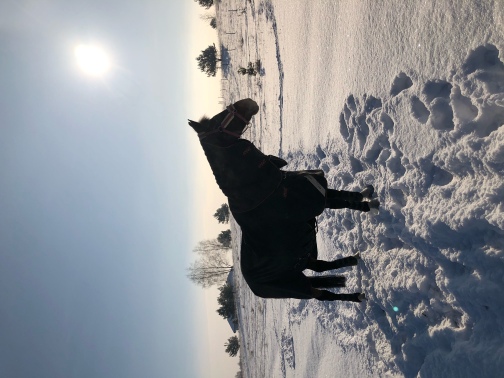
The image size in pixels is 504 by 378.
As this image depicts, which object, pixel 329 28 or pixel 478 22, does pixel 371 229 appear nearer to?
pixel 478 22

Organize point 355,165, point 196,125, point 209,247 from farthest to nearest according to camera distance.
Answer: point 209,247 → point 355,165 → point 196,125

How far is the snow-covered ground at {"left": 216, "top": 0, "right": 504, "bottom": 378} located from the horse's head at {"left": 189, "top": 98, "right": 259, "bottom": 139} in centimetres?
187

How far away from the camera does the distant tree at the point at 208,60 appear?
997 inches

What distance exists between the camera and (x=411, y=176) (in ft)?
12.0

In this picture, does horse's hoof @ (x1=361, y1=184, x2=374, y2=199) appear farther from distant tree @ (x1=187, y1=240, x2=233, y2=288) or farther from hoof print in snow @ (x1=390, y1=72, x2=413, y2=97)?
distant tree @ (x1=187, y1=240, x2=233, y2=288)

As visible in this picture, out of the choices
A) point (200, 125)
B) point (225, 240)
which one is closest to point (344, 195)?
point (200, 125)

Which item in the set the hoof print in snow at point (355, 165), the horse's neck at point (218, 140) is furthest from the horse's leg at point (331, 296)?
the horse's neck at point (218, 140)

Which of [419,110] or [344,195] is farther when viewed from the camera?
[344,195]

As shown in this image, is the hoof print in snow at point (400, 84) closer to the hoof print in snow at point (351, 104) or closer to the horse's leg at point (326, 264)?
the hoof print in snow at point (351, 104)

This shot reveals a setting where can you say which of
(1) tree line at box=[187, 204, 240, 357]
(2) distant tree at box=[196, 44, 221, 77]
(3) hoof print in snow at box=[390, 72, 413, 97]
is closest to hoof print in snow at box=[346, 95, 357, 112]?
(3) hoof print in snow at box=[390, 72, 413, 97]

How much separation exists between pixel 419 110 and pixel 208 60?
24094 millimetres

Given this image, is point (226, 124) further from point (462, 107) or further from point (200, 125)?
point (462, 107)

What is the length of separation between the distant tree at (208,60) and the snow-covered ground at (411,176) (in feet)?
65.3

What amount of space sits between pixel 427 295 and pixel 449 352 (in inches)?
21.9
